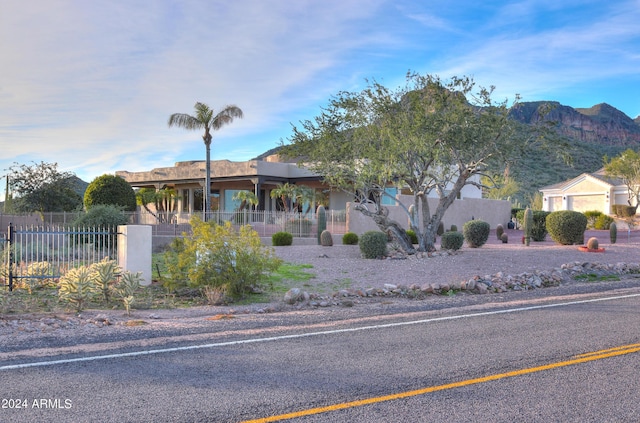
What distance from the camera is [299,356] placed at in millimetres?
6977

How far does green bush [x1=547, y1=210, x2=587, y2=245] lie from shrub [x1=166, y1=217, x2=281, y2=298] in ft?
48.7

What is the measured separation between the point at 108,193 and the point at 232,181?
9406mm

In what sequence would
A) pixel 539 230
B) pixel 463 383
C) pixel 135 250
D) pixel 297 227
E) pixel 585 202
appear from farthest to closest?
pixel 585 202 → pixel 297 227 → pixel 539 230 → pixel 135 250 → pixel 463 383

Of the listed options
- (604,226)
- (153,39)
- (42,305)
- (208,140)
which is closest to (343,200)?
→ (208,140)

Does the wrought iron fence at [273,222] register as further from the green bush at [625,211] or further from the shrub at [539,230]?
the green bush at [625,211]

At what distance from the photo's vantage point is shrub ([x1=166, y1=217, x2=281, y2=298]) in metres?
12.4

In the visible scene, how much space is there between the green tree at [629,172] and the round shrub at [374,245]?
111 feet

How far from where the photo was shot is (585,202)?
49844 millimetres

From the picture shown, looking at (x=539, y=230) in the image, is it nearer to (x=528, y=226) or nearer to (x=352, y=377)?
(x=528, y=226)

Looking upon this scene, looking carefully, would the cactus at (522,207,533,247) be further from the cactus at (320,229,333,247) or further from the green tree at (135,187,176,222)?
the green tree at (135,187,176,222)

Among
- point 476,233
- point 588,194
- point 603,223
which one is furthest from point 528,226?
point 588,194

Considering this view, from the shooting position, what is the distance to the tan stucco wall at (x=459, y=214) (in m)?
28.9

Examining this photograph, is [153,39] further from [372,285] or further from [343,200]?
[343,200]

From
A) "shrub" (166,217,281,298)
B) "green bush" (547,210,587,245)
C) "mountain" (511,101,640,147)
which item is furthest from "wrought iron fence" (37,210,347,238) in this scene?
"mountain" (511,101,640,147)
